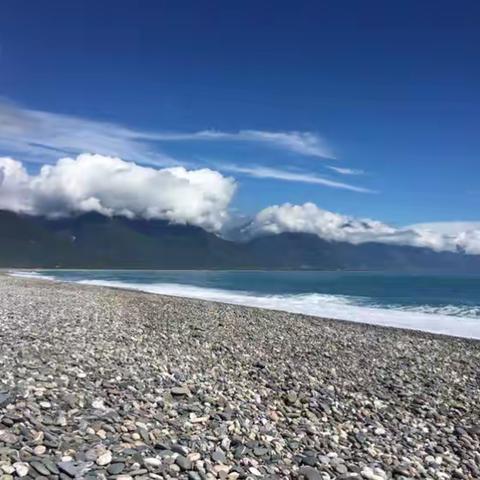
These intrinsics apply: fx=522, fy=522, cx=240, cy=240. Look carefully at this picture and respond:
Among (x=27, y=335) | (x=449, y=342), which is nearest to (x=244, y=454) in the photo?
(x=27, y=335)

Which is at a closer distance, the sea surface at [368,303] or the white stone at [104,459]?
the white stone at [104,459]

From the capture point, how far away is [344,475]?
27.4ft

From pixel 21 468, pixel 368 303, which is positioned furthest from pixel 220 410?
pixel 368 303

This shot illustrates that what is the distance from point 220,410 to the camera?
10.5 meters

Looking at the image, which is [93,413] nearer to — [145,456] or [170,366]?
[145,456]

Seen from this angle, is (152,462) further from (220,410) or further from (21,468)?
(220,410)

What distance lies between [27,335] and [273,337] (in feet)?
Result: 36.4

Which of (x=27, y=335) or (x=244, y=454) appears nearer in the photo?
(x=244, y=454)

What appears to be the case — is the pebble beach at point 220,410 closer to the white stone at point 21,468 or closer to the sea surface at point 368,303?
the white stone at point 21,468

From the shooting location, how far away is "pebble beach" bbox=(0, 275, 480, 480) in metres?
7.76

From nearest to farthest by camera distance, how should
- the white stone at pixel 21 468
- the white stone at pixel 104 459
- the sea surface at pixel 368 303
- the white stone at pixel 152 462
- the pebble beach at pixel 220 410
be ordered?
the white stone at pixel 21 468, the white stone at pixel 104 459, the white stone at pixel 152 462, the pebble beach at pixel 220 410, the sea surface at pixel 368 303

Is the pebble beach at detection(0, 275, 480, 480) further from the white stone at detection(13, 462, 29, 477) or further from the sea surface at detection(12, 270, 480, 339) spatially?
the sea surface at detection(12, 270, 480, 339)

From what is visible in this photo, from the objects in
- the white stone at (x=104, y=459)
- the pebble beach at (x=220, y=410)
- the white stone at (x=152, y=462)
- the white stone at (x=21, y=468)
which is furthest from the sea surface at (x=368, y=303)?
the white stone at (x=21, y=468)

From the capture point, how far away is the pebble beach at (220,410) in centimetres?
776
